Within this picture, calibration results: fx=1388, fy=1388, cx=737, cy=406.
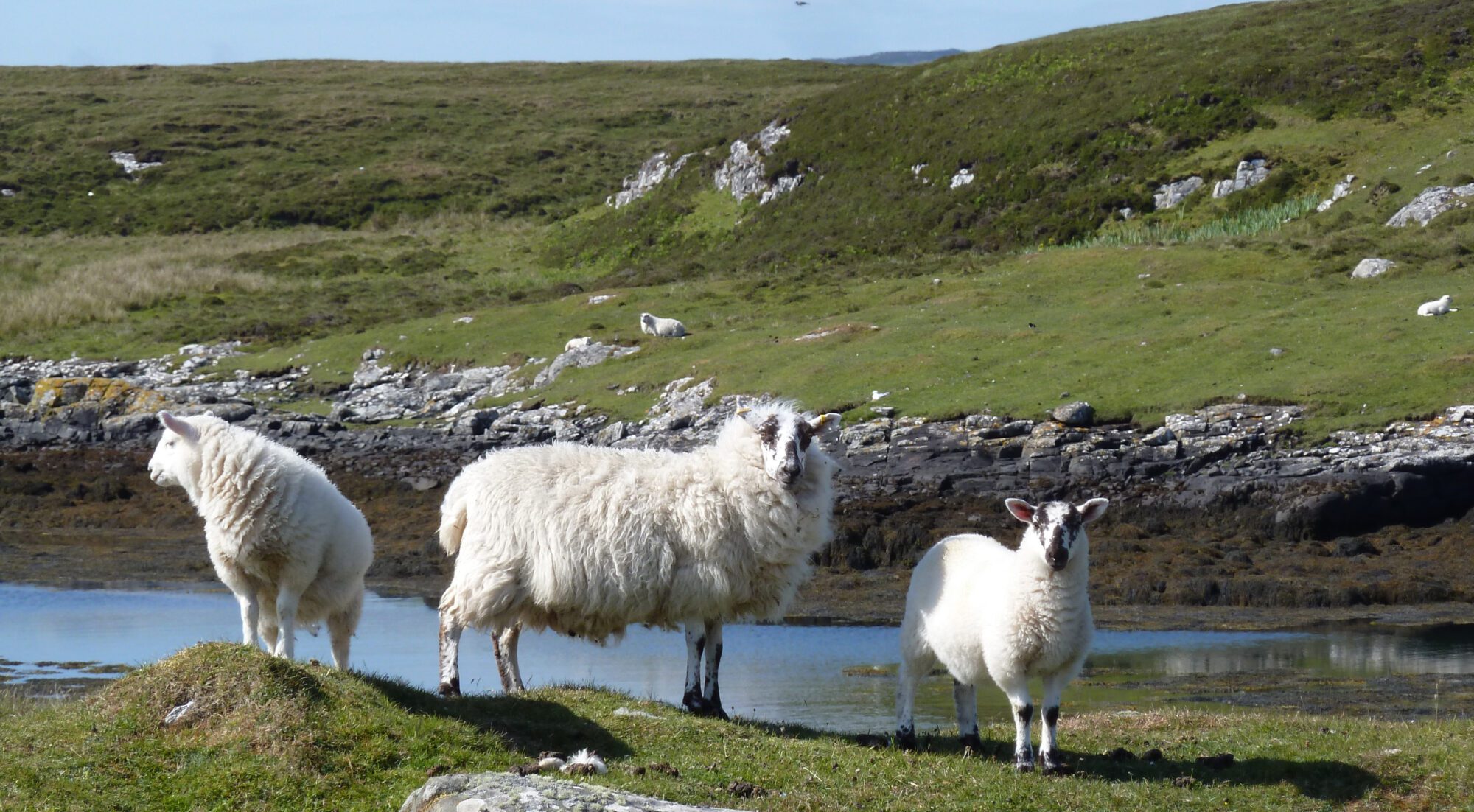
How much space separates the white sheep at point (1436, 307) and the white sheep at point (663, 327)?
22871mm

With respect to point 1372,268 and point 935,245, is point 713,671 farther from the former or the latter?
point 935,245

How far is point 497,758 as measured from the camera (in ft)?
34.5

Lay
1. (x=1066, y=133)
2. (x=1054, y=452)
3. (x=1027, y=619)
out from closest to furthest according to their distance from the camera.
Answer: (x=1027, y=619)
(x=1054, y=452)
(x=1066, y=133)

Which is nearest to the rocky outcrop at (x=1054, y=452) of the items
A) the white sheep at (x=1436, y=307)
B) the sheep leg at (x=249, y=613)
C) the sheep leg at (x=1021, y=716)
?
the white sheep at (x=1436, y=307)

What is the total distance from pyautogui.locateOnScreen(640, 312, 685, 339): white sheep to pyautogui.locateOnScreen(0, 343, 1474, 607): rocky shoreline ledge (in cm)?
688

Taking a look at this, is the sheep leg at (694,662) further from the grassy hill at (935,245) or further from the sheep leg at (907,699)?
the grassy hill at (935,245)

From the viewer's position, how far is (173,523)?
39281 mm

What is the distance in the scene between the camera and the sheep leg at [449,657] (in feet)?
43.1

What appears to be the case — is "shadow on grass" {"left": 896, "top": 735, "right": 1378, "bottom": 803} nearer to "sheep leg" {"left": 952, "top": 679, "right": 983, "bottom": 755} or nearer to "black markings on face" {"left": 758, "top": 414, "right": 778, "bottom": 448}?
"sheep leg" {"left": 952, "top": 679, "right": 983, "bottom": 755}

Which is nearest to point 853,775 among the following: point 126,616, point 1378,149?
point 126,616

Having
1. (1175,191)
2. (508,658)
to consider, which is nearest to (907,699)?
(508,658)

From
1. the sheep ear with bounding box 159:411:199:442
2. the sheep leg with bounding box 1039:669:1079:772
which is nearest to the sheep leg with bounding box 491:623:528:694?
the sheep ear with bounding box 159:411:199:442

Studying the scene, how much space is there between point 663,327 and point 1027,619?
121 ft

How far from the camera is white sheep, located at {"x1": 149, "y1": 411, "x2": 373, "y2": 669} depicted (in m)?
13.2
